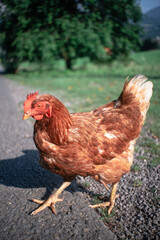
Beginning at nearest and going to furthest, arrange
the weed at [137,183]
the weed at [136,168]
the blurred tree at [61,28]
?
the weed at [137,183], the weed at [136,168], the blurred tree at [61,28]

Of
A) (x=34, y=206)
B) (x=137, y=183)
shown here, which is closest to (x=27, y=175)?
(x=34, y=206)

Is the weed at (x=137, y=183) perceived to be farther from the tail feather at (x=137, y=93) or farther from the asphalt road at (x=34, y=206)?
the tail feather at (x=137, y=93)

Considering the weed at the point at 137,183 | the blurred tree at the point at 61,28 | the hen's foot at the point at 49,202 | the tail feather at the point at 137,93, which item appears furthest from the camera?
the blurred tree at the point at 61,28

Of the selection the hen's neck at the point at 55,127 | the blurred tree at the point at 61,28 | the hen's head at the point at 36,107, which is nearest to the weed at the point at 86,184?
the hen's neck at the point at 55,127

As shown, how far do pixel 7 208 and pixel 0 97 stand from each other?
746 centimetres

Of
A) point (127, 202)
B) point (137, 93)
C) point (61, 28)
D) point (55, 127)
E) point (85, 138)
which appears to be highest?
point (61, 28)

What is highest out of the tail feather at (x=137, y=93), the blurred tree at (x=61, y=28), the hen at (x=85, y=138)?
the blurred tree at (x=61, y=28)

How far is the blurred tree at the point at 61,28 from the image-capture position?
13377 millimetres

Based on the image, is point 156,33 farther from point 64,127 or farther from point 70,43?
point 70,43

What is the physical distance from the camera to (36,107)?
1864 mm

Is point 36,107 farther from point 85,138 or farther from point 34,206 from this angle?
point 34,206

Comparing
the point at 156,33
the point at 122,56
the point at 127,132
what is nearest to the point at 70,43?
the point at 122,56

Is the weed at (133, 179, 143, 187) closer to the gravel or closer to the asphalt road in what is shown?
the gravel

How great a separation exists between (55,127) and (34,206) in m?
1.11
